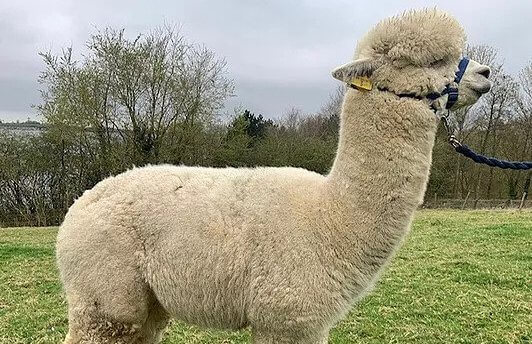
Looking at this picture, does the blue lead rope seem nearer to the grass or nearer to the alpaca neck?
the alpaca neck

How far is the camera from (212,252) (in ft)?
8.73

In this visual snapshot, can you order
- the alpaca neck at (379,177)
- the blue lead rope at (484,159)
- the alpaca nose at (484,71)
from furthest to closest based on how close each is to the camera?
1. the blue lead rope at (484,159)
2. the alpaca nose at (484,71)
3. the alpaca neck at (379,177)

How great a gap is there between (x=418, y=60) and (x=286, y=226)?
3.27 feet

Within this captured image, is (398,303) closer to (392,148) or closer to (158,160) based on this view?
(392,148)

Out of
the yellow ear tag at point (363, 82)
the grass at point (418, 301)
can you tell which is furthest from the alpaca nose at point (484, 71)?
the grass at point (418, 301)

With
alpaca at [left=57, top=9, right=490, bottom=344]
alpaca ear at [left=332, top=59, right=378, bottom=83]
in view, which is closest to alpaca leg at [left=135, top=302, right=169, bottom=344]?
alpaca at [left=57, top=9, right=490, bottom=344]

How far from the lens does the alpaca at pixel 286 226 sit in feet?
8.32

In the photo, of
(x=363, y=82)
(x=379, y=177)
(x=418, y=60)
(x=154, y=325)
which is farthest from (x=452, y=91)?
(x=154, y=325)

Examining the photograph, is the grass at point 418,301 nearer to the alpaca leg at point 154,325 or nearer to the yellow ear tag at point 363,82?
the alpaca leg at point 154,325

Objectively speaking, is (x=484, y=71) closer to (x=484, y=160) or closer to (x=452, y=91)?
(x=452, y=91)

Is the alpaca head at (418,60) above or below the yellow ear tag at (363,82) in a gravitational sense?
above

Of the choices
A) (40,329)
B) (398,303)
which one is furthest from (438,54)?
(40,329)

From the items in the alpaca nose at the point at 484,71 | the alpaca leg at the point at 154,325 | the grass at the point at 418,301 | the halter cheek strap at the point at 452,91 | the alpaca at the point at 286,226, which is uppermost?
the alpaca nose at the point at 484,71

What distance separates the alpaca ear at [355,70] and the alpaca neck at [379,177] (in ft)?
0.36
